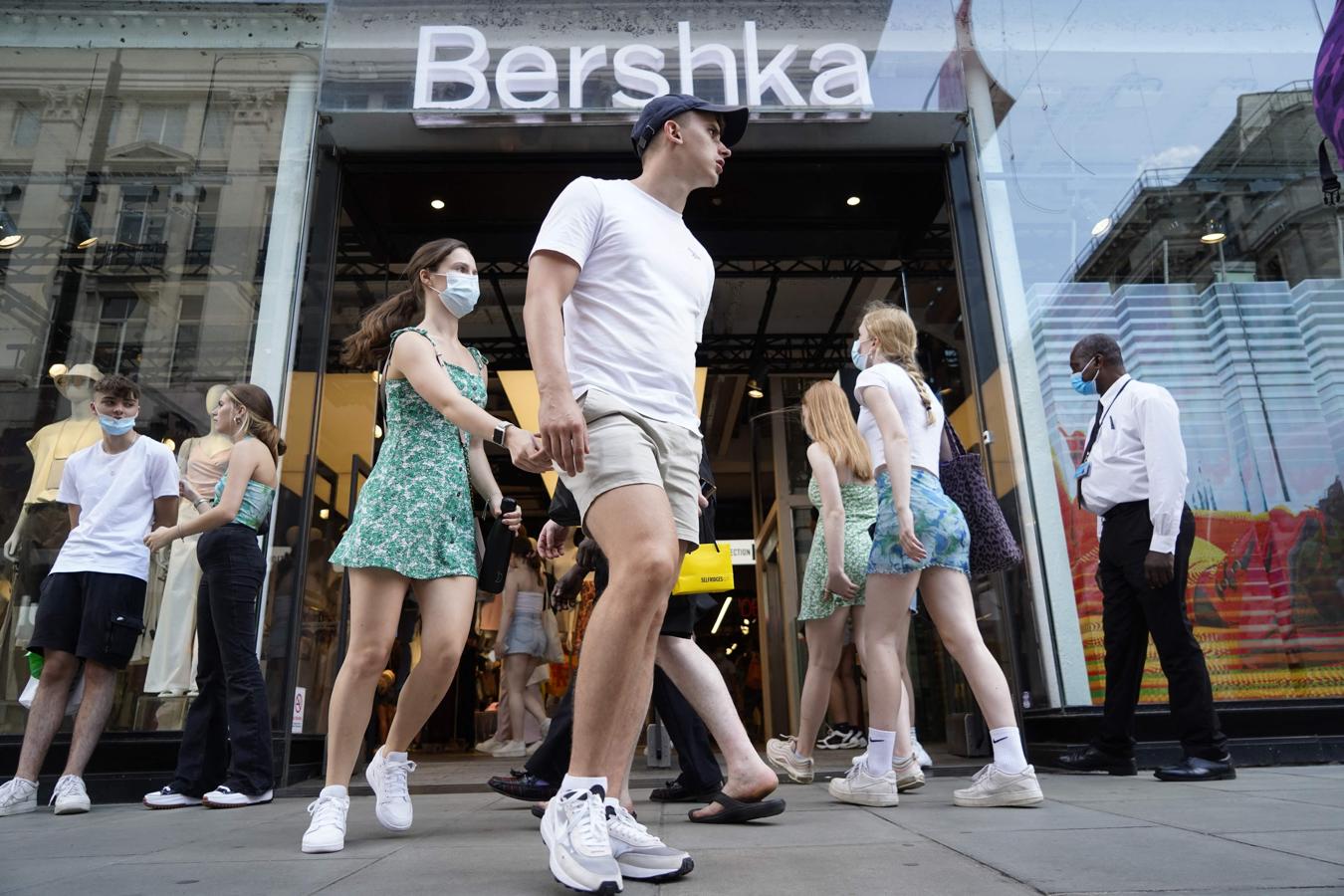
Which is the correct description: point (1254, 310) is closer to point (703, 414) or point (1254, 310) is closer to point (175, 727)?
point (175, 727)

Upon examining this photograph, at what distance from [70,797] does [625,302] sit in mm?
3316

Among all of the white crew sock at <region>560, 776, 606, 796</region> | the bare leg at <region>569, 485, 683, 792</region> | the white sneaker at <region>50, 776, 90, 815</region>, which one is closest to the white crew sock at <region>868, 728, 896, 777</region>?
the bare leg at <region>569, 485, 683, 792</region>

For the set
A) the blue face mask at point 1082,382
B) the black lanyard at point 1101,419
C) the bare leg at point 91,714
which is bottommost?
the bare leg at point 91,714

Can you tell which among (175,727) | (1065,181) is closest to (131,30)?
(175,727)

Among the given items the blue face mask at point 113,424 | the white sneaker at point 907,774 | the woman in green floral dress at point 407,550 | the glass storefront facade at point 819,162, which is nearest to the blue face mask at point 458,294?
the woman in green floral dress at point 407,550

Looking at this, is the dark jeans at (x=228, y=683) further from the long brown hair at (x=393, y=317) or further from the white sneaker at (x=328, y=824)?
the white sneaker at (x=328, y=824)

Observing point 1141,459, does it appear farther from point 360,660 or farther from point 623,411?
point 360,660

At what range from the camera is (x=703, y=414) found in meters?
12.6

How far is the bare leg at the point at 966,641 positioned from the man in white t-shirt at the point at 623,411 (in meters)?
1.67

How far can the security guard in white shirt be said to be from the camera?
3.76 m

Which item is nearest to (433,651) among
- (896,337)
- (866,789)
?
(866,789)

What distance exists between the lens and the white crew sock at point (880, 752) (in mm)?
3336

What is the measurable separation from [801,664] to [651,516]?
29.4 ft

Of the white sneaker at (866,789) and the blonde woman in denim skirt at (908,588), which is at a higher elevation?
the blonde woman in denim skirt at (908,588)
